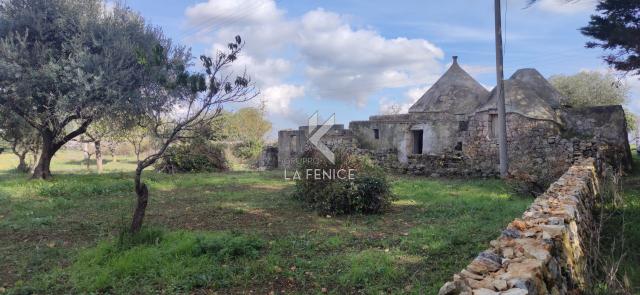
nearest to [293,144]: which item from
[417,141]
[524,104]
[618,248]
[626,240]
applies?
[417,141]

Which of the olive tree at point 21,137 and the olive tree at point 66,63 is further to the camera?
the olive tree at point 21,137

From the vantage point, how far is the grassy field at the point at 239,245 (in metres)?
4.31

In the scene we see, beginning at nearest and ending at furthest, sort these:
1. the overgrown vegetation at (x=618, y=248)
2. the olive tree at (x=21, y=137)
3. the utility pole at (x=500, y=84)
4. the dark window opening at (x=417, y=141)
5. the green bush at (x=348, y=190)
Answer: the overgrown vegetation at (x=618, y=248)
the green bush at (x=348, y=190)
the utility pole at (x=500, y=84)
the olive tree at (x=21, y=137)
the dark window opening at (x=417, y=141)

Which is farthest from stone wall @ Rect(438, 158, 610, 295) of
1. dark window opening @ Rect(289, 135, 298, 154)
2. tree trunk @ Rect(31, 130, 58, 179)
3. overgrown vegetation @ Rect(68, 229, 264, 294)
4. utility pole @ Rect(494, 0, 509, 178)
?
dark window opening @ Rect(289, 135, 298, 154)

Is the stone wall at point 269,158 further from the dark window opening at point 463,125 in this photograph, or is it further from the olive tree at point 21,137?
the olive tree at point 21,137

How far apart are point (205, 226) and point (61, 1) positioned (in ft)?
29.8

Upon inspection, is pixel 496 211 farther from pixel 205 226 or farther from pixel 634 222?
pixel 205 226

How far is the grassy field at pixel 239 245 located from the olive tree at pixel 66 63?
10.2 ft

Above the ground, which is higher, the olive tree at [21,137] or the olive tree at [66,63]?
the olive tree at [66,63]

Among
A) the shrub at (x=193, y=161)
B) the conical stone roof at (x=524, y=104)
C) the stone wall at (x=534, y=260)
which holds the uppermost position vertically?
the conical stone roof at (x=524, y=104)

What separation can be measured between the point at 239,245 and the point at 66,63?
9.17 m

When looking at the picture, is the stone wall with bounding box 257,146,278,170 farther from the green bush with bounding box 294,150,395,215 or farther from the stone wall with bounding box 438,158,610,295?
the stone wall with bounding box 438,158,610,295

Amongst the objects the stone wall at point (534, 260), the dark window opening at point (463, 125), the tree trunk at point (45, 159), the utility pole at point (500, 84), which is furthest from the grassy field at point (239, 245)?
the dark window opening at point (463, 125)

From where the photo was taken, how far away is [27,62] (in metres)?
11.2
